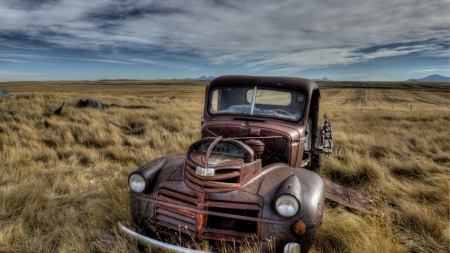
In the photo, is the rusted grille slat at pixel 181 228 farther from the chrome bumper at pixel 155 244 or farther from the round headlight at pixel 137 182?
the round headlight at pixel 137 182

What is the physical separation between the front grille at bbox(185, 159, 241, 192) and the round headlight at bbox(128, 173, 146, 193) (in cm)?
52

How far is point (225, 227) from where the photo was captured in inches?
118

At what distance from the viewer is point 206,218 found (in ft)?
9.53

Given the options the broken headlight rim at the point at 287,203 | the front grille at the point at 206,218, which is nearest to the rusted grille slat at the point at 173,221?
the front grille at the point at 206,218

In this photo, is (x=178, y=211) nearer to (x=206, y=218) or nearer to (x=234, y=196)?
(x=206, y=218)

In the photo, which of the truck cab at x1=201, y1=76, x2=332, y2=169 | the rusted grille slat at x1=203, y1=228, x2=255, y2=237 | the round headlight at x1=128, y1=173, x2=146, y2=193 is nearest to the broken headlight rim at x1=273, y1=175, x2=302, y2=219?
the rusted grille slat at x1=203, y1=228, x2=255, y2=237

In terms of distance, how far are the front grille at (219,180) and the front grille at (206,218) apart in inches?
4.6

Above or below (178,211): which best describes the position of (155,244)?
below

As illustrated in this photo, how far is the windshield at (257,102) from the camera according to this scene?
467 cm

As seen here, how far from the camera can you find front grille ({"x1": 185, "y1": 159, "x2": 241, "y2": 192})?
2914 millimetres

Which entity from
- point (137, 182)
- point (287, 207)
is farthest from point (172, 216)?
point (287, 207)

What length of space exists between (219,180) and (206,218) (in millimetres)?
367

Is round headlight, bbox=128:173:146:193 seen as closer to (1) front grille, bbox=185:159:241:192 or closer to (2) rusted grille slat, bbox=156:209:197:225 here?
(2) rusted grille slat, bbox=156:209:197:225

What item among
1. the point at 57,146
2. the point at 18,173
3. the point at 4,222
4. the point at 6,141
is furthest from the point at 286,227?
the point at 6,141
